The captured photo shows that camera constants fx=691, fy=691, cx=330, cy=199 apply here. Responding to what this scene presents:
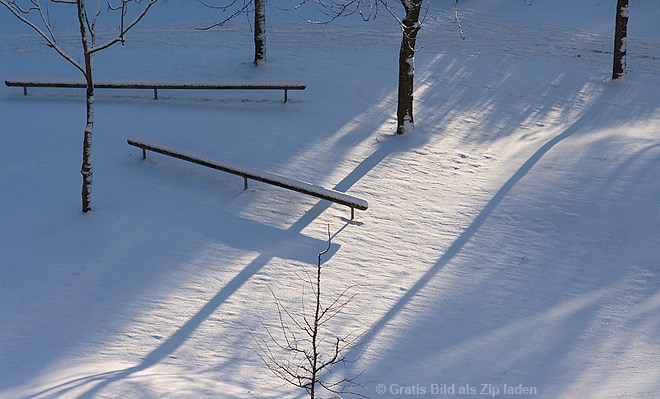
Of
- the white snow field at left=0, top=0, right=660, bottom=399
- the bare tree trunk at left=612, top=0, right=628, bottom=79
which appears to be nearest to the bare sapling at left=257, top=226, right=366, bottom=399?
the white snow field at left=0, top=0, right=660, bottom=399

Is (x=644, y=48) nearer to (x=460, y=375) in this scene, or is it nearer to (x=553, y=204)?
(x=553, y=204)

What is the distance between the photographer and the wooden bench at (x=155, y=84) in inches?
489

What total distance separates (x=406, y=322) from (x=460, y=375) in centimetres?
100

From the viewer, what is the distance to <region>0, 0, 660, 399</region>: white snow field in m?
6.67

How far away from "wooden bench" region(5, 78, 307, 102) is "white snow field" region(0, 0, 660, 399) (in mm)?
305

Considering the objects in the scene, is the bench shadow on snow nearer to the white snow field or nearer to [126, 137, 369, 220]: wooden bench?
the white snow field

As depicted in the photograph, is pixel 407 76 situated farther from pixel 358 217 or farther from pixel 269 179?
pixel 269 179

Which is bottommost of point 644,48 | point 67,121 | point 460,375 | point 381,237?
point 460,375

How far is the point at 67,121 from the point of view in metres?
11.6

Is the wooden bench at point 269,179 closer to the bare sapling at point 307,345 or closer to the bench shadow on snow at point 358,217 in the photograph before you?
the bench shadow on snow at point 358,217

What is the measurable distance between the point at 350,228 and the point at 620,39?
317 inches

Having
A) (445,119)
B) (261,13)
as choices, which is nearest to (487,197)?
(445,119)

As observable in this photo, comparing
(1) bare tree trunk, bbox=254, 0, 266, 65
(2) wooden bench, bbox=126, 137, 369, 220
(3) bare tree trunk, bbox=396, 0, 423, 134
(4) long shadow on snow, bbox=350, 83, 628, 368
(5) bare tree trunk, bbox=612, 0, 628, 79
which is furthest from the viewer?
(1) bare tree trunk, bbox=254, 0, 266, 65

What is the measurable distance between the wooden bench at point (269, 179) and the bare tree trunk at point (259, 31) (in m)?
5.03
